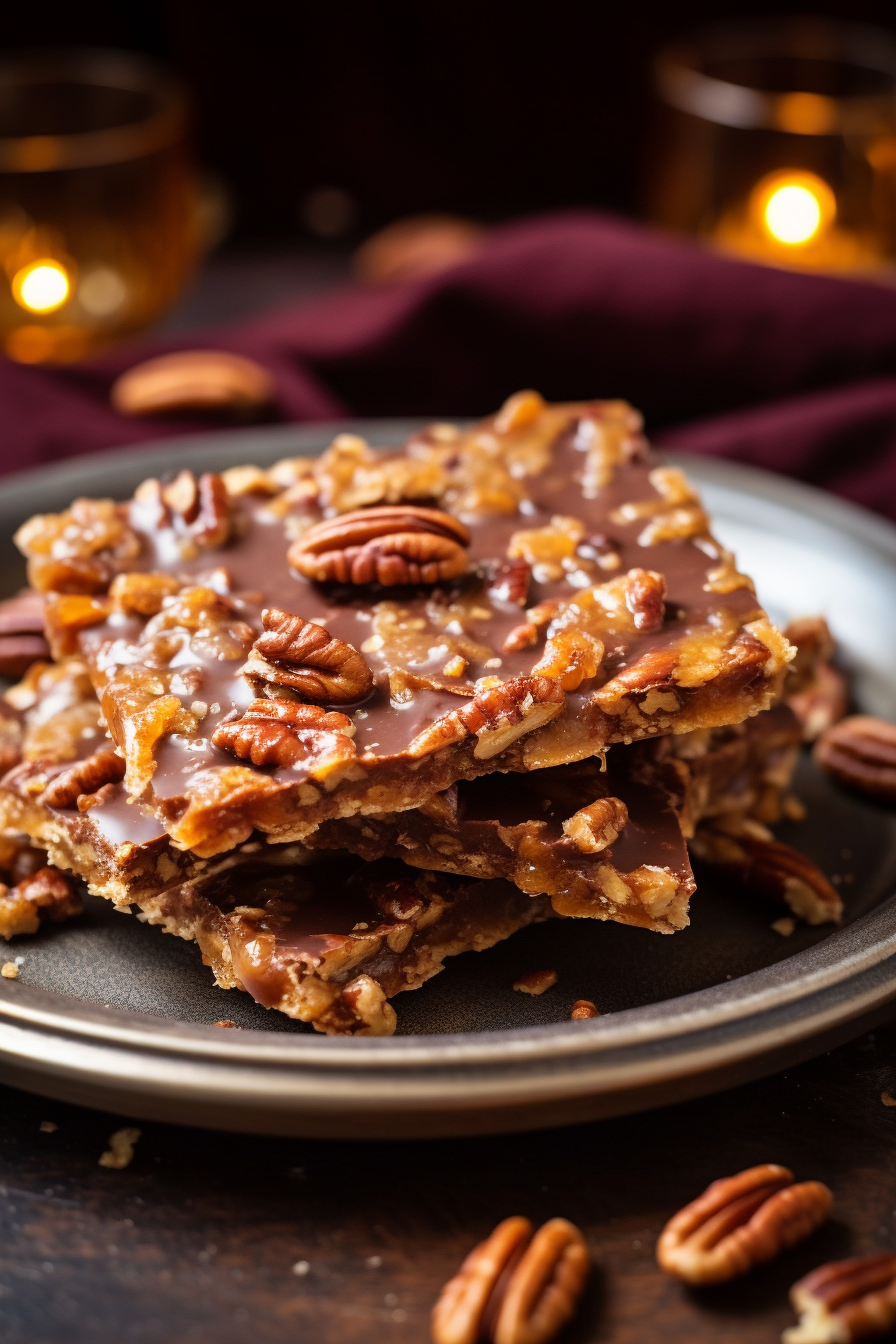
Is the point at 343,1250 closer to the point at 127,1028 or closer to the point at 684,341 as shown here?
the point at 127,1028

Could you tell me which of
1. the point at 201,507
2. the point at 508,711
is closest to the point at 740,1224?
the point at 508,711

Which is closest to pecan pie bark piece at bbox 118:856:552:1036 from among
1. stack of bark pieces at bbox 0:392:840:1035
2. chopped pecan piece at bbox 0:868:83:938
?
stack of bark pieces at bbox 0:392:840:1035

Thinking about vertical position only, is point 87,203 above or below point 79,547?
above

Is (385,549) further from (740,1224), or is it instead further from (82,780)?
(740,1224)

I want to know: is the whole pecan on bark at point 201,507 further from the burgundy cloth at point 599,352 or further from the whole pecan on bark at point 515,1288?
the whole pecan on bark at point 515,1288

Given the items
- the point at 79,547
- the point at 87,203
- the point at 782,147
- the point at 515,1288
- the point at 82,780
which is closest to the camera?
the point at 515,1288

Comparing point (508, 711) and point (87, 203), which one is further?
point (87, 203)
